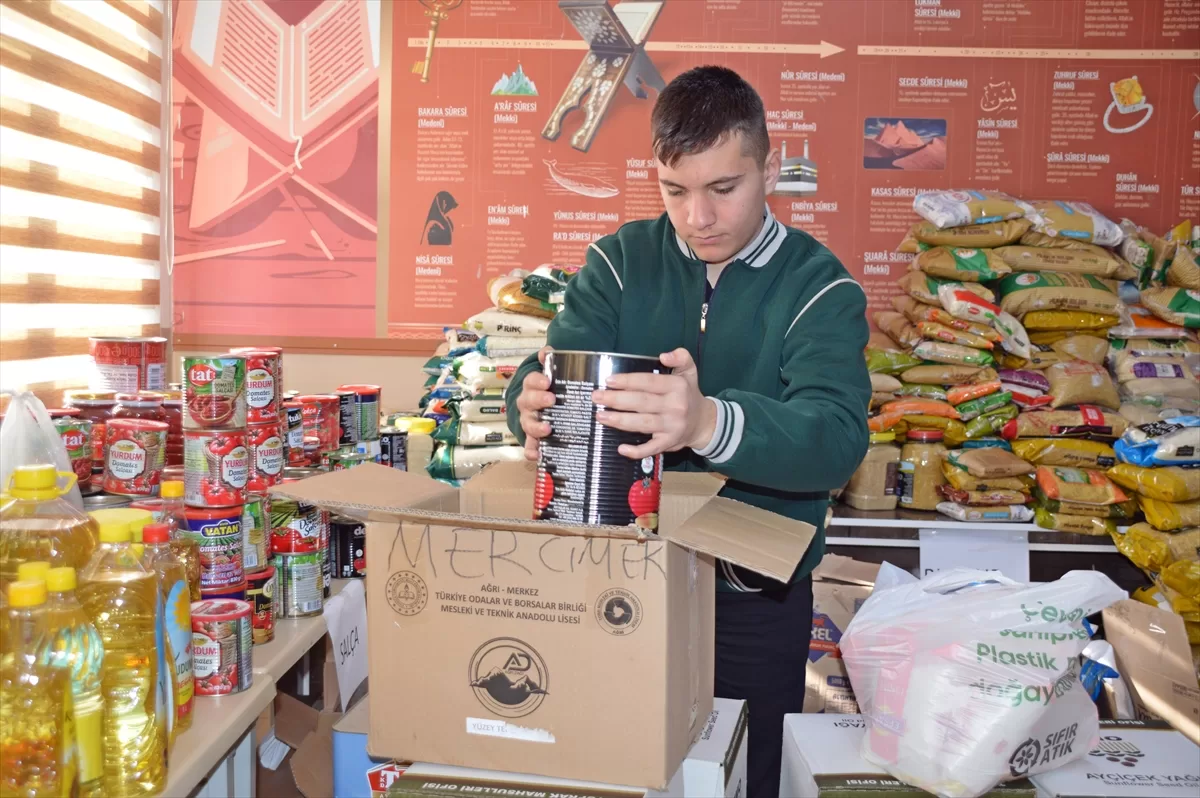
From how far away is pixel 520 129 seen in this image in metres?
3.83

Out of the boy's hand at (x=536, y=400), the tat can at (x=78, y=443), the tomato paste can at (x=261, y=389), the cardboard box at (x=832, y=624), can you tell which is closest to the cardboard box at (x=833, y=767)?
the boy's hand at (x=536, y=400)

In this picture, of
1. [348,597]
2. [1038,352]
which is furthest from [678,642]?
[1038,352]

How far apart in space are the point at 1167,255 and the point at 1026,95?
0.78 m

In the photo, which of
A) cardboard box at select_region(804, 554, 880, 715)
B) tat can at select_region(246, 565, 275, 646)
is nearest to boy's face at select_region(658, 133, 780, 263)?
tat can at select_region(246, 565, 275, 646)

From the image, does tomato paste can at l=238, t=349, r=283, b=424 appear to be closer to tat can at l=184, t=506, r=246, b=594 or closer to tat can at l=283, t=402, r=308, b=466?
tat can at l=283, t=402, r=308, b=466

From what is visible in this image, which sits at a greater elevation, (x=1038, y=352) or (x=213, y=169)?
(x=213, y=169)

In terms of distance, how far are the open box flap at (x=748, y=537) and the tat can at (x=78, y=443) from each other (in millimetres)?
1153

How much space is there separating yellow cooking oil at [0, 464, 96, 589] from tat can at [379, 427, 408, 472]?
44.2 inches

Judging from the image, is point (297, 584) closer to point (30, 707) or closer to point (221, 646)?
point (221, 646)

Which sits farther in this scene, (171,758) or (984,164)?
(984,164)

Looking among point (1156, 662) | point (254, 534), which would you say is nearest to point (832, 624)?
point (1156, 662)

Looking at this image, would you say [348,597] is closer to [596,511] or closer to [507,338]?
[596,511]

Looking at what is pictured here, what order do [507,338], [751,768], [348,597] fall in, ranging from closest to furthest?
1. [751,768]
2. [348,597]
3. [507,338]

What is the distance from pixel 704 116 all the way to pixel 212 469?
2.92 feet
